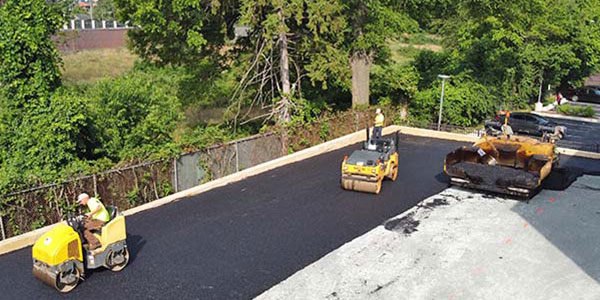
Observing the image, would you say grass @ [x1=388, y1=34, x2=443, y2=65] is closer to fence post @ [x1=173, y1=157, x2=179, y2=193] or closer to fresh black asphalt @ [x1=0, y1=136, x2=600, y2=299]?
fresh black asphalt @ [x1=0, y1=136, x2=600, y2=299]

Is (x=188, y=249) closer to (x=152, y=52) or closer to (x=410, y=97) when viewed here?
(x=152, y=52)

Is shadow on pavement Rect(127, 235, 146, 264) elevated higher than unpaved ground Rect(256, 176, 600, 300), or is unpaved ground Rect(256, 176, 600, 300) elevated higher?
shadow on pavement Rect(127, 235, 146, 264)

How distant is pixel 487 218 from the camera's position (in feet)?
47.2

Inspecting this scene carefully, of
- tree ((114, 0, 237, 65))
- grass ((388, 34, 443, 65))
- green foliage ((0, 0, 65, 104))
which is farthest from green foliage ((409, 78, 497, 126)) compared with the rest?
grass ((388, 34, 443, 65))

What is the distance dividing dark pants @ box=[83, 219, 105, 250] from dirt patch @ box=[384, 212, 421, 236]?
6.89 metres

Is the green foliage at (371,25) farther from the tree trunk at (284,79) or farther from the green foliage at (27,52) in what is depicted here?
the green foliage at (27,52)

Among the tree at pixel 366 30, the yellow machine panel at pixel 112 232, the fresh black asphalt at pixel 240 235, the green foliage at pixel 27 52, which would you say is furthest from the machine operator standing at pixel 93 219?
the tree at pixel 366 30

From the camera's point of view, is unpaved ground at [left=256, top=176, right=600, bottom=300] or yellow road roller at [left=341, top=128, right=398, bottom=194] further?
yellow road roller at [left=341, top=128, right=398, bottom=194]

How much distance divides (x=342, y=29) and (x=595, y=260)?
17294 mm

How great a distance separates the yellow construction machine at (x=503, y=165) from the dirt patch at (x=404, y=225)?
9.04ft

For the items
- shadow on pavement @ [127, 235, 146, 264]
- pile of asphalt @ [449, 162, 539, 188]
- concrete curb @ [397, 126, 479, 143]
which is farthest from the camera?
concrete curb @ [397, 126, 479, 143]

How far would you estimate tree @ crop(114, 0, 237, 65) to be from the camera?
2341 cm

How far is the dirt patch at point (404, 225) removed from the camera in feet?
44.1

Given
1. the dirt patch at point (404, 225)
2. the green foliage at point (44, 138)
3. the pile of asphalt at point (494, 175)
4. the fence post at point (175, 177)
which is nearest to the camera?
the dirt patch at point (404, 225)
